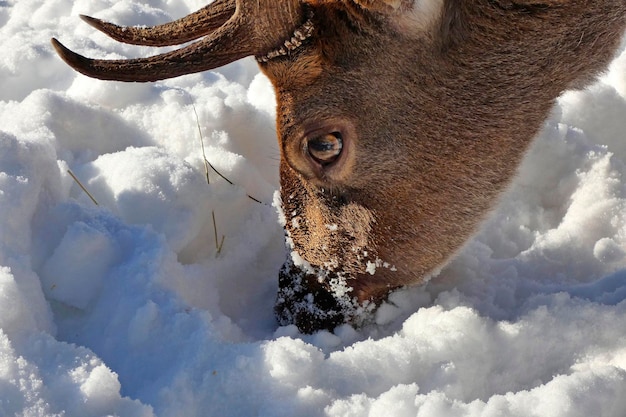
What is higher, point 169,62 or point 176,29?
point 176,29

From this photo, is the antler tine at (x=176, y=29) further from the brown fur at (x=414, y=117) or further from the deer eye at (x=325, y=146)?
the deer eye at (x=325, y=146)

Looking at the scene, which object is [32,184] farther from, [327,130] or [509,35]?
[509,35]

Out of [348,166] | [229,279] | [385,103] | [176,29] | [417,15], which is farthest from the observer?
[229,279]

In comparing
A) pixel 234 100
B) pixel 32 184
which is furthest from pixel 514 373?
pixel 234 100

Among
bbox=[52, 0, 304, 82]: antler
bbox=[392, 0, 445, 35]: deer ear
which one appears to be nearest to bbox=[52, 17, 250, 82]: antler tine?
bbox=[52, 0, 304, 82]: antler

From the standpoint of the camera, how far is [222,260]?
14.4 feet

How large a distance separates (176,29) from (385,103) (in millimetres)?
1036

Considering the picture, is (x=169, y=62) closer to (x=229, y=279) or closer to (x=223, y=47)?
(x=223, y=47)

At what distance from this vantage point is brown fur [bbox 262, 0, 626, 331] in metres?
3.36

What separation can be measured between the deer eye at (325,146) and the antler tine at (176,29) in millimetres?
765

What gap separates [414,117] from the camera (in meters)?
3.47

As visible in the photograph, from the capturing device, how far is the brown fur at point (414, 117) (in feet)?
11.0

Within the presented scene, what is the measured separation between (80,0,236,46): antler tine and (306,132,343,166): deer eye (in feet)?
2.51

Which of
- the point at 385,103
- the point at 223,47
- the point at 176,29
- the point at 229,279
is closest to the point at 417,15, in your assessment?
the point at 385,103
